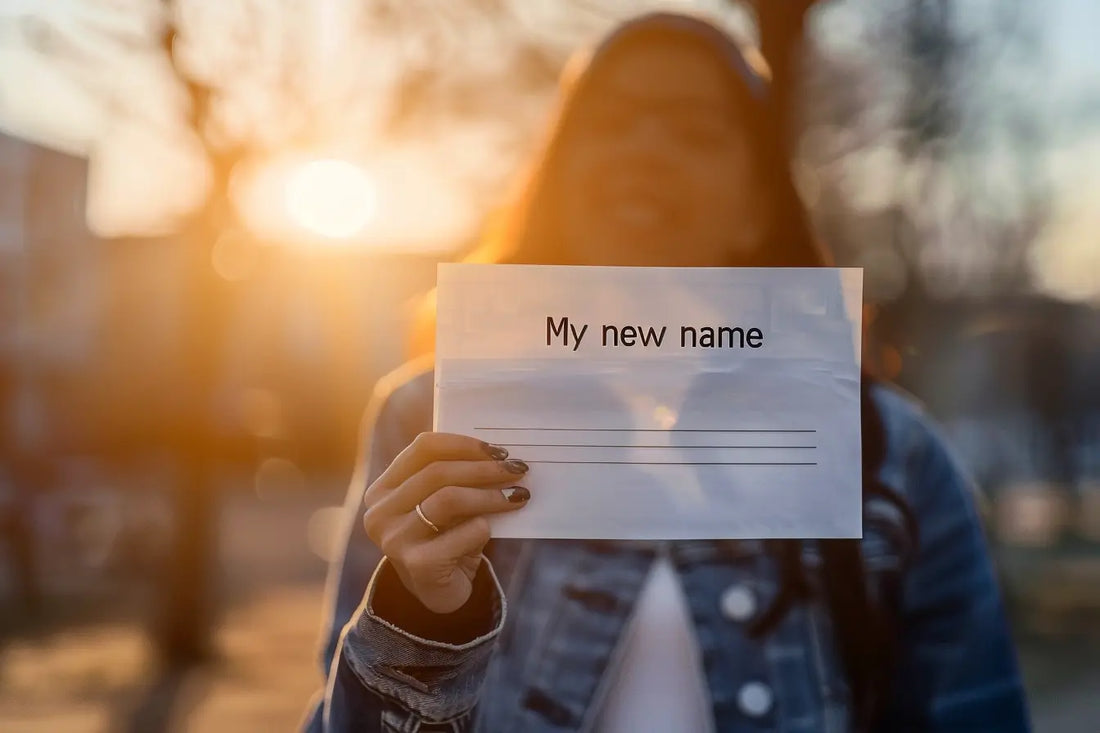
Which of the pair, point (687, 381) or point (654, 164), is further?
point (654, 164)

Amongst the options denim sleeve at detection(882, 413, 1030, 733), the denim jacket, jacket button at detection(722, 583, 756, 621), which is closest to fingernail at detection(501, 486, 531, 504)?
the denim jacket

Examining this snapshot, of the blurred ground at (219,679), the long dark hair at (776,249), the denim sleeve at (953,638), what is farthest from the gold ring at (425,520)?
the blurred ground at (219,679)

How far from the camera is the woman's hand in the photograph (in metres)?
1.05

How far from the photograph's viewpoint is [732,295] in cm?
124

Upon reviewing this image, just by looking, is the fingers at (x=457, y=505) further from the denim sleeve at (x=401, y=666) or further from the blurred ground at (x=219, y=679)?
the blurred ground at (x=219, y=679)

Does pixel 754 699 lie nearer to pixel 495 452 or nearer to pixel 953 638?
pixel 953 638

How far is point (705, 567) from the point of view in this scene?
137cm

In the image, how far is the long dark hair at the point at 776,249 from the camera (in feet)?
4.48

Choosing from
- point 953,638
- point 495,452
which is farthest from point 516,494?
point 953,638

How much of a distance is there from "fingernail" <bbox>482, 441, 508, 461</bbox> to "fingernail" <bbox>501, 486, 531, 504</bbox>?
0.13 ft

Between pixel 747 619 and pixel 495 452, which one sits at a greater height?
pixel 495 452

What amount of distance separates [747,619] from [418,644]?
1.70 feet

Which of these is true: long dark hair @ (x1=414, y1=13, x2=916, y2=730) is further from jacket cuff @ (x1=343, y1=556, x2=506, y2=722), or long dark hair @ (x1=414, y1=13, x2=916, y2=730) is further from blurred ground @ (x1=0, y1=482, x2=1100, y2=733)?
blurred ground @ (x1=0, y1=482, x2=1100, y2=733)

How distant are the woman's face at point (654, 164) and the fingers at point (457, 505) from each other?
45 centimetres
